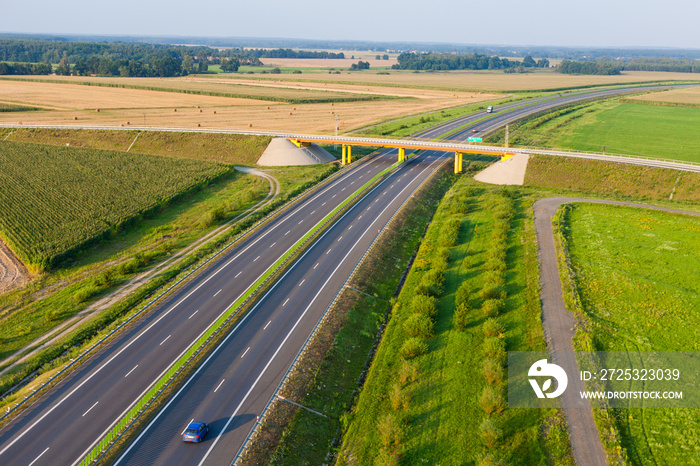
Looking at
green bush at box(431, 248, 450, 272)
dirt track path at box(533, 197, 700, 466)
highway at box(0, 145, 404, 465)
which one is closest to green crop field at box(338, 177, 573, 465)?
green bush at box(431, 248, 450, 272)

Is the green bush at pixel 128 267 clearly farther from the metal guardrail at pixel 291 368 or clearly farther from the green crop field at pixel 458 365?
the green crop field at pixel 458 365

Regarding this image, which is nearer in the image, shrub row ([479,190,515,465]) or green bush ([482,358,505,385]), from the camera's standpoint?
shrub row ([479,190,515,465])

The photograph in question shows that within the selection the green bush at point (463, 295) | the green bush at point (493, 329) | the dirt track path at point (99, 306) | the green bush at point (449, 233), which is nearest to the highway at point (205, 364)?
the dirt track path at point (99, 306)

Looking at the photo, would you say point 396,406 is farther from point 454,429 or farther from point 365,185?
point 365,185

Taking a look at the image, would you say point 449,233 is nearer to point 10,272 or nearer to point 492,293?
point 492,293

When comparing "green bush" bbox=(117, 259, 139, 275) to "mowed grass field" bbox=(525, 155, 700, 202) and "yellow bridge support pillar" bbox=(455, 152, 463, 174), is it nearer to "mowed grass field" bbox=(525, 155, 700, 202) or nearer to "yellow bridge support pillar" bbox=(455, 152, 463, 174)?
"yellow bridge support pillar" bbox=(455, 152, 463, 174)

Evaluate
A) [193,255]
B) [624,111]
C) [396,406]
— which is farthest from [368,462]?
[624,111]
